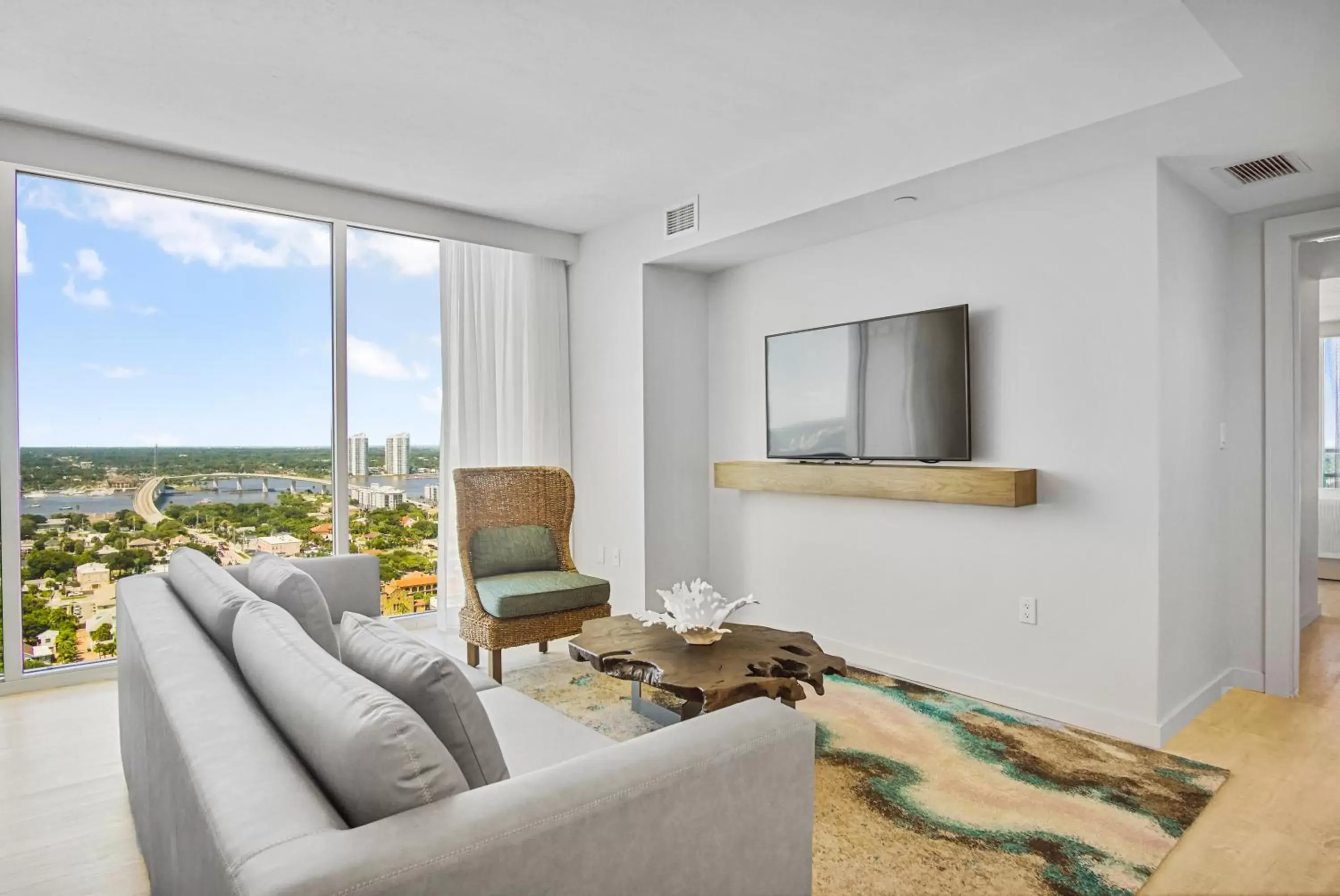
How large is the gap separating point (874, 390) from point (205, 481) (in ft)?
11.2

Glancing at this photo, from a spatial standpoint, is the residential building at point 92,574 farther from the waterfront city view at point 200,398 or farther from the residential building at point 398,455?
Result: the residential building at point 398,455

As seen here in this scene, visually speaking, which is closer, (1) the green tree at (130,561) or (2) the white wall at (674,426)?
(1) the green tree at (130,561)

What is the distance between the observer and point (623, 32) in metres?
2.51

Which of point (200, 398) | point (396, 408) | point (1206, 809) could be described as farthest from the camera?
point (396, 408)

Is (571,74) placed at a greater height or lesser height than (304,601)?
greater

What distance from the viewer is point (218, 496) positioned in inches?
154

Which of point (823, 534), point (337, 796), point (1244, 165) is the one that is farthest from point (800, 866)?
point (1244, 165)

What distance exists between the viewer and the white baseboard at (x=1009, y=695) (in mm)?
2840

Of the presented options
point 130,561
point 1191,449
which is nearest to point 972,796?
point 1191,449

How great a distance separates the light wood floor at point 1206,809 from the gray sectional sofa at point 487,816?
2.55 feet

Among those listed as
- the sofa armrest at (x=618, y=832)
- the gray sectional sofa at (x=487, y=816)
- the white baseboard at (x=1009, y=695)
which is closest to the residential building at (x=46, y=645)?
the gray sectional sofa at (x=487, y=816)

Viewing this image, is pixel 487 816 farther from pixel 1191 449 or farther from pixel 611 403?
pixel 611 403

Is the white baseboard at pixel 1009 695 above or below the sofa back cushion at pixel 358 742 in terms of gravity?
below

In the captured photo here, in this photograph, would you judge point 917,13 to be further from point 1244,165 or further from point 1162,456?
point 1162,456
